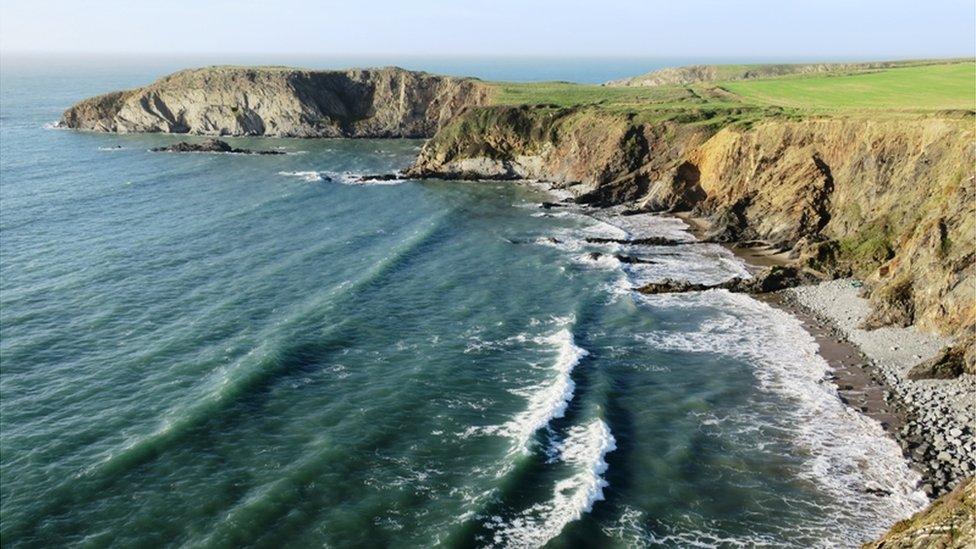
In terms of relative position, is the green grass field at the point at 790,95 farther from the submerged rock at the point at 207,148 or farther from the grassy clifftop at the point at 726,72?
the grassy clifftop at the point at 726,72

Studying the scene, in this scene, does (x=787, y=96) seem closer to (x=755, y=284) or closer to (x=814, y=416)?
(x=755, y=284)

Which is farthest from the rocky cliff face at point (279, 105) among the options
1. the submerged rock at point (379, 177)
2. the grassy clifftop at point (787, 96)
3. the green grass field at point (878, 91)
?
the green grass field at point (878, 91)

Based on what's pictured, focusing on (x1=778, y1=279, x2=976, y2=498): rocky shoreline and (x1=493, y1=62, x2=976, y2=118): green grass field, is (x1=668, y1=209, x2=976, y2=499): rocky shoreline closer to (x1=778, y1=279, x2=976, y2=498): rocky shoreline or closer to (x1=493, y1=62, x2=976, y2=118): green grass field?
(x1=778, y1=279, x2=976, y2=498): rocky shoreline

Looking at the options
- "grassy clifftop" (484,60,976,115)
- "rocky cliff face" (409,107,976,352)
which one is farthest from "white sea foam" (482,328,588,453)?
"grassy clifftop" (484,60,976,115)

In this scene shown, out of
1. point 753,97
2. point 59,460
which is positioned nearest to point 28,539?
point 59,460

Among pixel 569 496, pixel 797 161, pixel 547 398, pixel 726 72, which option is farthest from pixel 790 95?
pixel 569 496

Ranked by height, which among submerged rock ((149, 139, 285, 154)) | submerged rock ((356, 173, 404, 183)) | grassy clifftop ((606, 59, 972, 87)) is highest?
grassy clifftop ((606, 59, 972, 87))

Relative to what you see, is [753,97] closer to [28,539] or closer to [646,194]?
[646,194]
